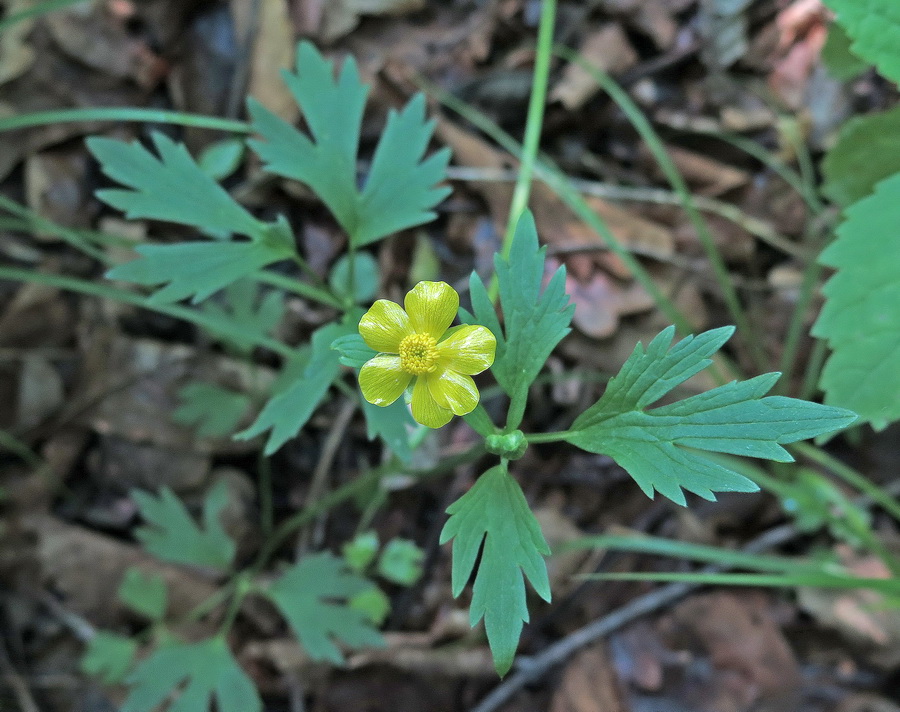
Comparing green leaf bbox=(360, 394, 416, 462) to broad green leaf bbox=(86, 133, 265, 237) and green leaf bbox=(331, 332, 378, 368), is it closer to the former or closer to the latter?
green leaf bbox=(331, 332, 378, 368)

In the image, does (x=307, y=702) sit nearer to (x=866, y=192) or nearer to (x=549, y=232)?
(x=549, y=232)

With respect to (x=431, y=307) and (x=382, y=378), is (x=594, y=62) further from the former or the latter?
(x=382, y=378)

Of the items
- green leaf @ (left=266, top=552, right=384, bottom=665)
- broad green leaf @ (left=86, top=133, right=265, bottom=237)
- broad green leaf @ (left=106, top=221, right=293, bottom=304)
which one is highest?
broad green leaf @ (left=86, top=133, right=265, bottom=237)

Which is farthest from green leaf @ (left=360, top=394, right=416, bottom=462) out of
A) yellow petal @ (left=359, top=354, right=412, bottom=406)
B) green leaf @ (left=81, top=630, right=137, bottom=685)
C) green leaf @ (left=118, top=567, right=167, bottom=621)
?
green leaf @ (left=81, top=630, right=137, bottom=685)

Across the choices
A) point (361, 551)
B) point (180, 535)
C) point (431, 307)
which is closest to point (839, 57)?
point (431, 307)

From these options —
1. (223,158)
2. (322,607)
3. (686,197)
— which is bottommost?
(322,607)
